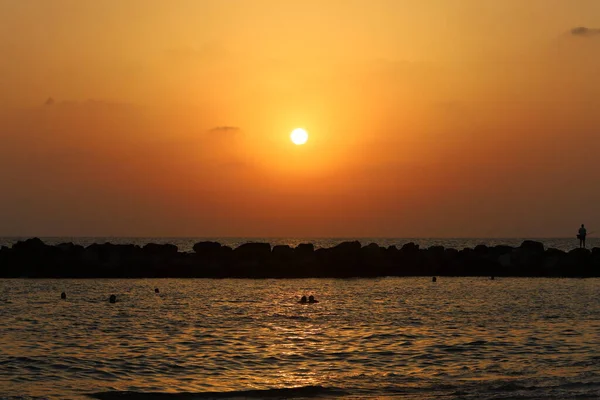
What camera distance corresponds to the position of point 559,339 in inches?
1273

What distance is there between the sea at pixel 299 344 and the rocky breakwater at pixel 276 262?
1455 centimetres

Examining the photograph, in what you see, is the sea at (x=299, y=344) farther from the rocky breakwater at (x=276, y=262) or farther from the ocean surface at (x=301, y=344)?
the rocky breakwater at (x=276, y=262)

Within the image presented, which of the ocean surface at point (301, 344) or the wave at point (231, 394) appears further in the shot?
the ocean surface at point (301, 344)

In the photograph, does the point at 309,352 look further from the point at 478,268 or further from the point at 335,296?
the point at 478,268

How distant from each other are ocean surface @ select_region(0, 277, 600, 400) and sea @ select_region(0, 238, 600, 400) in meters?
0.06

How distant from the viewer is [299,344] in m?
31.5

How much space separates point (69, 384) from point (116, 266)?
4742 cm

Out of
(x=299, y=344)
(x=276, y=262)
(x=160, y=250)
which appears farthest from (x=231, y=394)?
(x=160, y=250)

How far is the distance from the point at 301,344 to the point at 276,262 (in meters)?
41.4

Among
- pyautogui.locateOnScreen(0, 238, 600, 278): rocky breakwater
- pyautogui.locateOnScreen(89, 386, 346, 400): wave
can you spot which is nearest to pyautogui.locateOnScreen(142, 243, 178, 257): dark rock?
pyautogui.locateOnScreen(0, 238, 600, 278): rocky breakwater

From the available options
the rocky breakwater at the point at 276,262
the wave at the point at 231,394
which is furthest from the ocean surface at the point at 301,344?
the rocky breakwater at the point at 276,262

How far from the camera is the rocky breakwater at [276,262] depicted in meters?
69.7

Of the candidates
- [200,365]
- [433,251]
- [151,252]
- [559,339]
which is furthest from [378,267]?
[200,365]

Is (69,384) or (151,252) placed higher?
(151,252)
